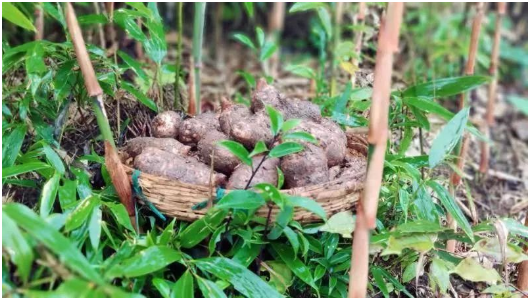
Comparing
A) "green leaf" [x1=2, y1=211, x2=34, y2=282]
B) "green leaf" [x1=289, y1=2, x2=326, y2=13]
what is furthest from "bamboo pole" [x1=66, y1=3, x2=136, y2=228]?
"green leaf" [x1=289, y1=2, x2=326, y2=13]

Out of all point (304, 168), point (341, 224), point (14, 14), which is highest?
point (14, 14)

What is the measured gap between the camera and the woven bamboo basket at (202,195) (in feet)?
5.37

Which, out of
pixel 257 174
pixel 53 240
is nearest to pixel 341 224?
pixel 257 174

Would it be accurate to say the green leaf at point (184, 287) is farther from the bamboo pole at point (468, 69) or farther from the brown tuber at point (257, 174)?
the bamboo pole at point (468, 69)

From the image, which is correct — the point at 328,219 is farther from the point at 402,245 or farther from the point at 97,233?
the point at 97,233

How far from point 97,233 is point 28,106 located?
1.71ft

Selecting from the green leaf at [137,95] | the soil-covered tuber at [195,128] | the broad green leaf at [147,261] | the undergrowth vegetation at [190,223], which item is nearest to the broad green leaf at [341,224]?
the undergrowth vegetation at [190,223]

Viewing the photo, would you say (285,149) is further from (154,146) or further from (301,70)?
(301,70)

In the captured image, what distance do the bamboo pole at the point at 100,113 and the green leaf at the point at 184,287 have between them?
0.25 meters

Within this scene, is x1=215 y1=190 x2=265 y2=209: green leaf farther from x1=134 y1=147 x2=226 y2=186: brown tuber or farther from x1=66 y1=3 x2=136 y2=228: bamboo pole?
x1=66 y1=3 x2=136 y2=228: bamboo pole

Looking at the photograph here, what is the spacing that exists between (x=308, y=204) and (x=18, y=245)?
0.62m

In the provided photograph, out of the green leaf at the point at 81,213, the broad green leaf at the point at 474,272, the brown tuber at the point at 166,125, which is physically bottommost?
the broad green leaf at the point at 474,272

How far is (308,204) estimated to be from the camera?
60.2 inches

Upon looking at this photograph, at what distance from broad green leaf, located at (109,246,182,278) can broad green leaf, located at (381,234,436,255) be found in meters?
0.50
